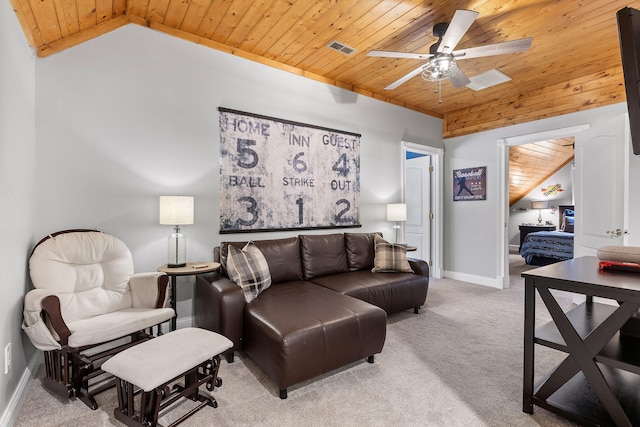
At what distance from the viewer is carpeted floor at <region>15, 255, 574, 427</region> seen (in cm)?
168

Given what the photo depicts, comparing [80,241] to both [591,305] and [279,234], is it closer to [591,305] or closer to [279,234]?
[279,234]

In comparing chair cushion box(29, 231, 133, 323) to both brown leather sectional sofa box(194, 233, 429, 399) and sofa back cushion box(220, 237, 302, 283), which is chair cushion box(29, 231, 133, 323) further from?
sofa back cushion box(220, 237, 302, 283)

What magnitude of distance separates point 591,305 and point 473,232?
287 cm

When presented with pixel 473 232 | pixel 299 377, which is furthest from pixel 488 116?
pixel 299 377

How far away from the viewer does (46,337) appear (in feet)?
5.73

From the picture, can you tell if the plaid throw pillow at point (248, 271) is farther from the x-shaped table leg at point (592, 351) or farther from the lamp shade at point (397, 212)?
the lamp shade at point (397, 212)

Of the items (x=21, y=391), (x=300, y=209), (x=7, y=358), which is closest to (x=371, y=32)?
(x=300, y=209)

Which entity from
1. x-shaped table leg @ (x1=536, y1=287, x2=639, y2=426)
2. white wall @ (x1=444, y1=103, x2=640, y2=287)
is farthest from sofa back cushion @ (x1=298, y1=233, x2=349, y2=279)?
white wall @ (x1=444, y1=103, x2=640, y2=287)

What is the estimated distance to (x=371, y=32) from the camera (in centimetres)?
281

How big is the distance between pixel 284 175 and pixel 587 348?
2811 mm

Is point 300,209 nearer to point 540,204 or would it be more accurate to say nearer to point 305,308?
point 305,308

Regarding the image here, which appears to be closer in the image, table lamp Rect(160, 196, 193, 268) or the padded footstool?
the padded footstool

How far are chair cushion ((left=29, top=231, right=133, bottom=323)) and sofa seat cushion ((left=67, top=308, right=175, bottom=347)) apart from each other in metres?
0.14

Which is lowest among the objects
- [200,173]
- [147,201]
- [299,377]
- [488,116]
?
[299,377]
